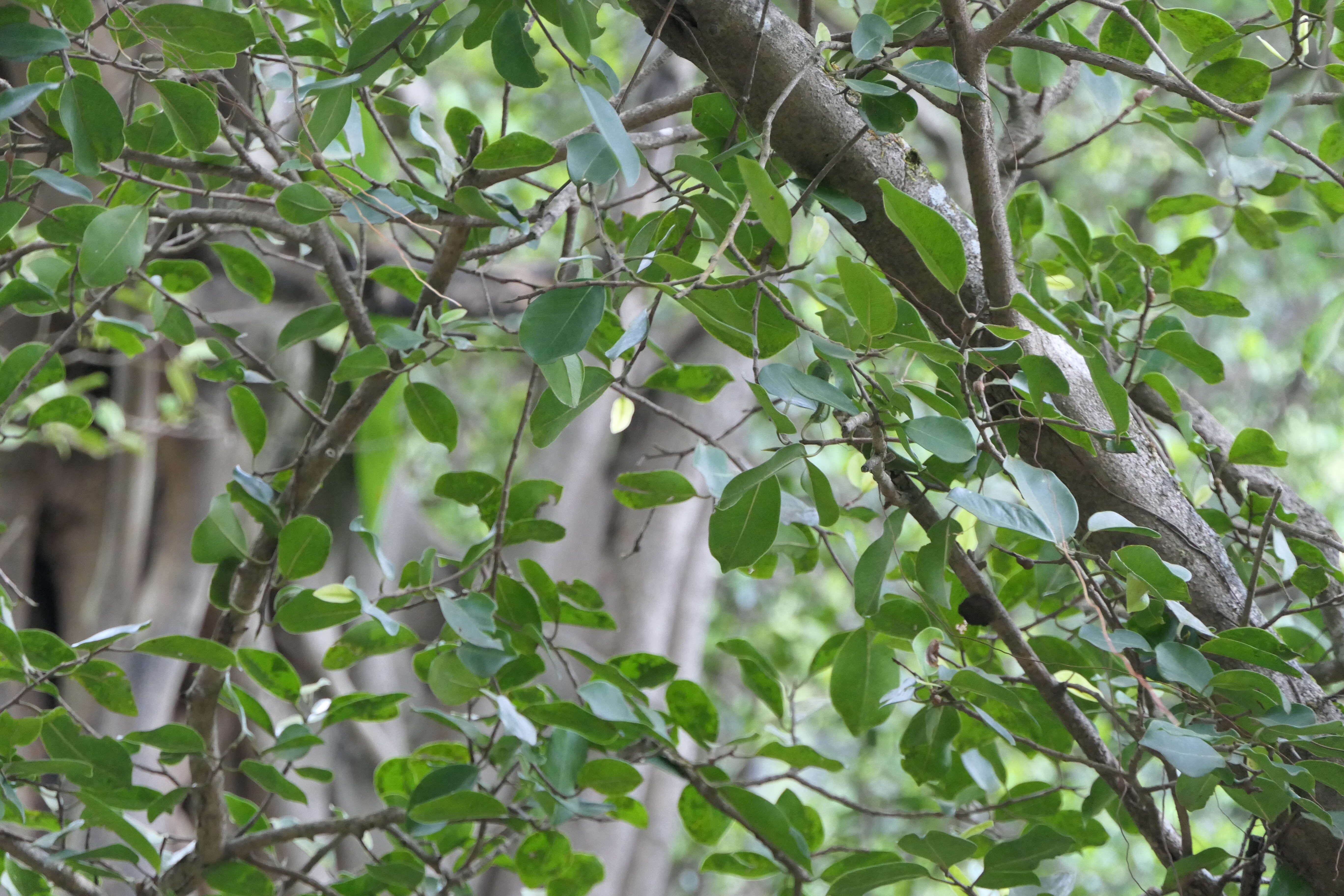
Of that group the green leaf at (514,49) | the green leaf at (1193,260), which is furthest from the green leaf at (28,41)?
the green leaf at (1193,260)

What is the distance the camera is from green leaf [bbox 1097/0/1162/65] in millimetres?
719

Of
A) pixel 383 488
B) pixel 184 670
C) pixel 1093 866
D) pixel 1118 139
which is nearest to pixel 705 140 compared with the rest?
pixel 383 488

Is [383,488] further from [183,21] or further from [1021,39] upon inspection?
[1021,39]

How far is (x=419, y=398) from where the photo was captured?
2.51ft

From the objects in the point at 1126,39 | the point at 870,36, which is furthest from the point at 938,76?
Answer: the point at 1126,39

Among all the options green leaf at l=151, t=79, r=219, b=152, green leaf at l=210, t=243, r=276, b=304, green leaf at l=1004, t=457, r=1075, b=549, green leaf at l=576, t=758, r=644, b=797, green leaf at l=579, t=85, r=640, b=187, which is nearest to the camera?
green leaf at l=579, t=85, r=640, b=187

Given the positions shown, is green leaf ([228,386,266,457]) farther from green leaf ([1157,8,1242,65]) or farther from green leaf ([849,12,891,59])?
green leaf ([1157,8,1242,65])

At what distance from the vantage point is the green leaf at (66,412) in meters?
0.85

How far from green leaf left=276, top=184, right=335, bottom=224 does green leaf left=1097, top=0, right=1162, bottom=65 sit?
513mm

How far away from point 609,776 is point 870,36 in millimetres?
490

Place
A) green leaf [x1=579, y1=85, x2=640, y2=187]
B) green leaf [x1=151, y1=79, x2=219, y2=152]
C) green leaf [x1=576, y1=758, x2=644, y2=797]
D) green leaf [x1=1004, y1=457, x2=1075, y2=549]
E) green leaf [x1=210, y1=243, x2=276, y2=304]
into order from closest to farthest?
green leaf [x1=579, y1=85, x2=640, y2=187], green leaf [x1=1004, y1=457, x2=1075, y2=549], green leaf [x1=151, y1=79, x2=219, y2=152], green leaf [x1=576, y1=758, x2=644, y2=797], green leaf [x1=210, y1=243, x2=276, y2=304]

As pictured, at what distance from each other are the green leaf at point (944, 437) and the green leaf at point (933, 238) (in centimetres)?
6

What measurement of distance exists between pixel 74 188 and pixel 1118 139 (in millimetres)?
3387

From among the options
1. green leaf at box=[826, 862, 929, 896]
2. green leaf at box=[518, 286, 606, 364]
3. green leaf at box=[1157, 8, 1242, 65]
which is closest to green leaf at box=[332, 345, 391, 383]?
green leaf at box=[518, 286, 606, 364]
